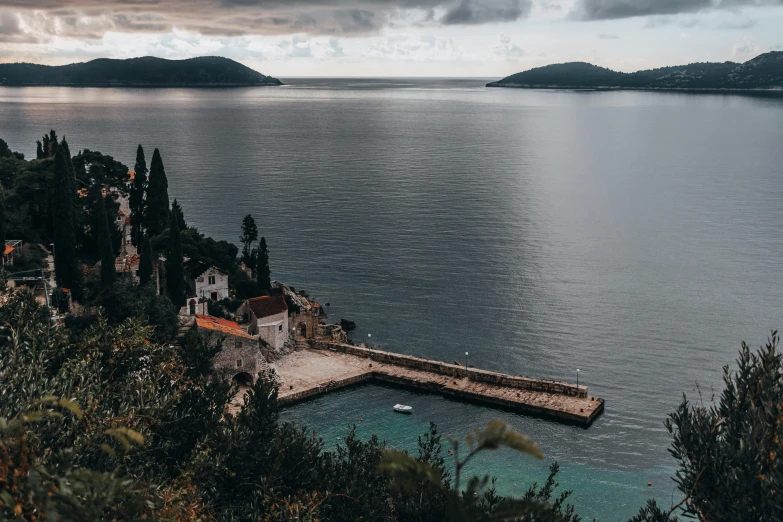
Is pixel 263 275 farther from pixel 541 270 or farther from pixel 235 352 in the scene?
pixel 541 270

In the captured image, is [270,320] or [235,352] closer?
[235,352]

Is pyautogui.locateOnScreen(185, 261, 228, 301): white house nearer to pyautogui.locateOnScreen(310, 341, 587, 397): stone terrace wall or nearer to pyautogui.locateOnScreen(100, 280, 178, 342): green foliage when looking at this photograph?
pyautogui.locateOnScreen(100, 280, 178, 342): green foliage

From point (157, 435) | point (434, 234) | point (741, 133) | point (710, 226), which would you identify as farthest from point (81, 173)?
point (741, 133)

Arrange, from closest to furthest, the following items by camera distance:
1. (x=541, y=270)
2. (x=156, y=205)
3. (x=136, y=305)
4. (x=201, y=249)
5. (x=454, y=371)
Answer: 1. (x=136, y=305)
2. (x=454, y=371)
3. (x=201, y=249)
4. (x=156, y=205)
5. (x=541, y=270)

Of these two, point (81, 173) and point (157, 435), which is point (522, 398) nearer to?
point (157, 435)

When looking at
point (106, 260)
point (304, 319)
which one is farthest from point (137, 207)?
point (304, 319)

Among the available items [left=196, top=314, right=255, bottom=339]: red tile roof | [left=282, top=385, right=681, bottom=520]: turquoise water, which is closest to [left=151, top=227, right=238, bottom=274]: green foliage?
[left=196, top=314, right=255, bottom=339]: red tile roof

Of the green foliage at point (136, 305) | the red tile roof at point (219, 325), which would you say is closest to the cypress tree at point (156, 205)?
the red tile roof at point (219, 325)

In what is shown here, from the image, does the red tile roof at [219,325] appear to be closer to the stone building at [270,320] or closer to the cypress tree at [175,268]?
the stone building at [270,320]
